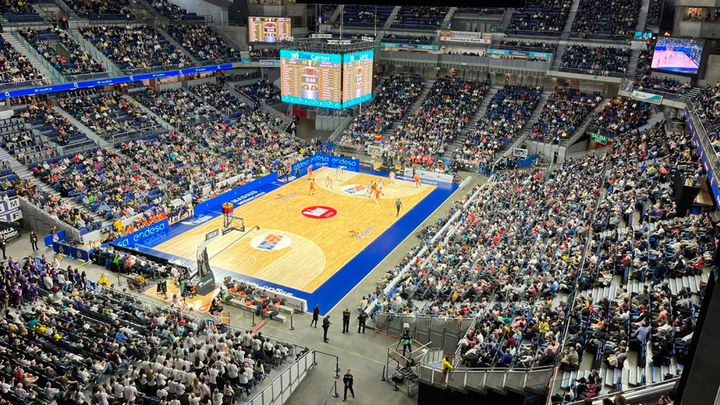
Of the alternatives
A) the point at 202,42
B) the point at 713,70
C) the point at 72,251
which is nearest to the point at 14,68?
the point at 72,251

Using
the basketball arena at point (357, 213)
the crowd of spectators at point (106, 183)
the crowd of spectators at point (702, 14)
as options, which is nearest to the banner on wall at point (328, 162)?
the basketball arena at point (357, 213)

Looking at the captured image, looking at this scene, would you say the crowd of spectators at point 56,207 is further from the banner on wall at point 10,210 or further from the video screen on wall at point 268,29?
the video screen on wall at point 268,29

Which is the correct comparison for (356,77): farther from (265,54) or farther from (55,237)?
(55,237)

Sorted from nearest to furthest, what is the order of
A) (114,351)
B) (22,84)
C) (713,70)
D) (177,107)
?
(114,351), (713,70), (22,84), (177,107)

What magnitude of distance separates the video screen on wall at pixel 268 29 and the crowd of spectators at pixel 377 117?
987cm

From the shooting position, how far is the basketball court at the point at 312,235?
24391 millimetres

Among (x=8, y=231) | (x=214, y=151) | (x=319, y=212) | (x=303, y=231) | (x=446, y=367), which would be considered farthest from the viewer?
(x=214, y=151)

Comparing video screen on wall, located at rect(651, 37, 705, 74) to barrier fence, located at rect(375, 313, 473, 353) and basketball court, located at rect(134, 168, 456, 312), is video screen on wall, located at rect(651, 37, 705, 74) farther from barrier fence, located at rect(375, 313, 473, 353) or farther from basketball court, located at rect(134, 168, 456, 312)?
barrier fence, located at rect(375, 313, 473, 353)

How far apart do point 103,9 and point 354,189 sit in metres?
24.6

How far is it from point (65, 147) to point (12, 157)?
281cm

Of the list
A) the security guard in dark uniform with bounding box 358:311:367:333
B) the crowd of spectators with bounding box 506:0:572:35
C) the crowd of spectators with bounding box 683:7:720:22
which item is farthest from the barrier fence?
the crowd of spectators with bounding box 506:0:572:35

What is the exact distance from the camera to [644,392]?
10.2m

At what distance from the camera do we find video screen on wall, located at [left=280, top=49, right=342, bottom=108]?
123ft

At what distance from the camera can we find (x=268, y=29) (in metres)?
48.1
